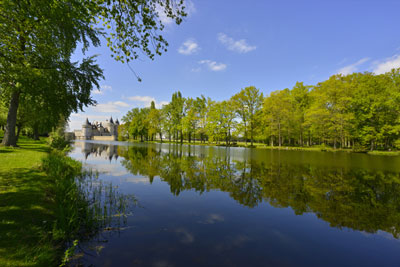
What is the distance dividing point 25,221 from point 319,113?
42439mm

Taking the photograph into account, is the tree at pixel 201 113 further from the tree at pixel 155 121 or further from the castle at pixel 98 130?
the castle at pixel 98 130

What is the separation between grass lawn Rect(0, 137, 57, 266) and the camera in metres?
3.19

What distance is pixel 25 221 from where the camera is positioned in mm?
4285

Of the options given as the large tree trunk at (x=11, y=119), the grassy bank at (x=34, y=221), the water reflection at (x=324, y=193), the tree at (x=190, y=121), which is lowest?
the water reflection at (x=324, y=193)

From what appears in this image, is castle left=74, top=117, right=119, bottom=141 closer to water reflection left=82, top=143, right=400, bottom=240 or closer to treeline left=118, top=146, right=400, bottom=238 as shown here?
water reflection left=82, top=143, right=400, bottom=240

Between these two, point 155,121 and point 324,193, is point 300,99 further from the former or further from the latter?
point 155,121

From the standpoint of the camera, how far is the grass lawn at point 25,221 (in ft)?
10.5

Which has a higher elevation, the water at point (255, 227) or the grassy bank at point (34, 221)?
the grassy bank at point (34, 221)

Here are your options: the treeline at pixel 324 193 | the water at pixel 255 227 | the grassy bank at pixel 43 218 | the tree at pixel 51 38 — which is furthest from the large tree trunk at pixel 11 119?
the treeline at pixel 324 193

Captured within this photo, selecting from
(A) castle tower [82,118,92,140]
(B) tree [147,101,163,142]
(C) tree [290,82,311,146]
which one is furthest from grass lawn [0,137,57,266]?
(A) castle tower [82,118,92,140]

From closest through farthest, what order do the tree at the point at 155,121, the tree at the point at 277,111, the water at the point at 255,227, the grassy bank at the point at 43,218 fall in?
the grassy bank at the point at 43,218 → the water at the point at 255,227 → the tree at the point at 277,111 → the tree at the point at 155,121

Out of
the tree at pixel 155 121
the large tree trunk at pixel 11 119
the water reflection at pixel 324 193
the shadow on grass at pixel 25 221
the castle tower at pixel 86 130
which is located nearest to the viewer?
the shadow on grass at pixel 25 221

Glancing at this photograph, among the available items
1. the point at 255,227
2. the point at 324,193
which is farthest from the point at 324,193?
the point at 255,227

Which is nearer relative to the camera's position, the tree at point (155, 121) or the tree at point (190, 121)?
the tree at point (190, 121)
